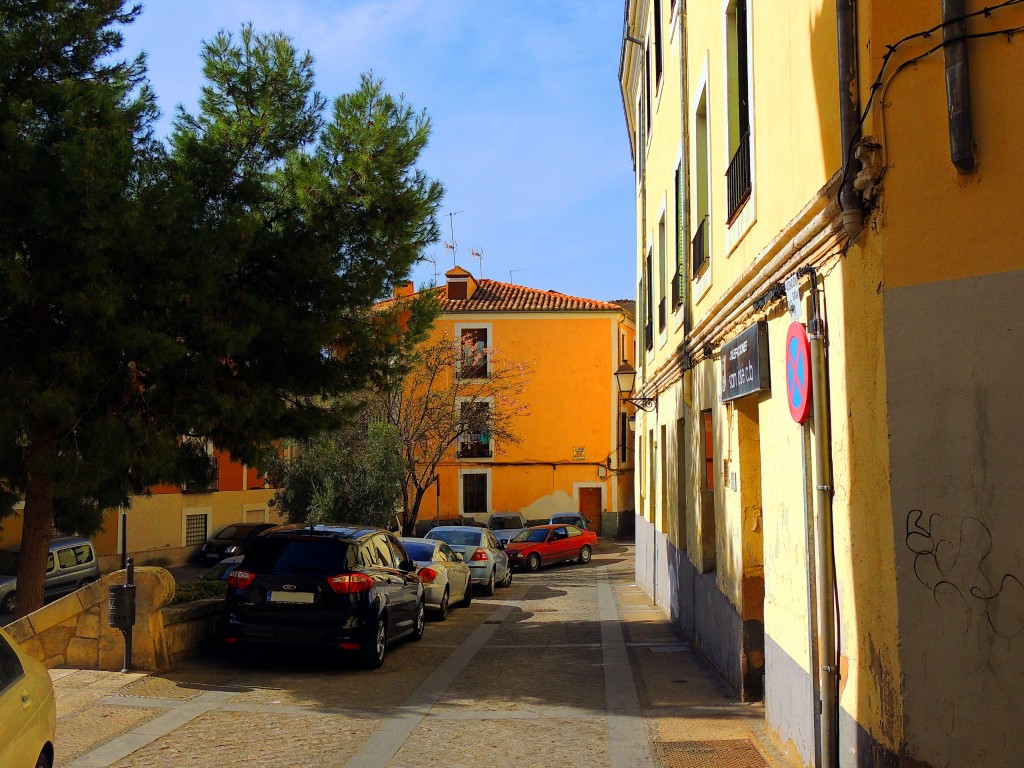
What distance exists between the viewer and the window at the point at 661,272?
16656 millimetres

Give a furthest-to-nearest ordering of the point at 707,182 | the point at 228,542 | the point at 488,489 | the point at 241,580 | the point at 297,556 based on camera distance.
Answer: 1. the point at 488,489
2. the point at 228,542
3. the point at 707,182
4. the point at 297,556
5. the point at 241,580

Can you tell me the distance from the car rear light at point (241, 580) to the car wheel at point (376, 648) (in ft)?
4.70

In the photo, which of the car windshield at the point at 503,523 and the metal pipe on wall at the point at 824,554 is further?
the car windshield at the point at 503,523

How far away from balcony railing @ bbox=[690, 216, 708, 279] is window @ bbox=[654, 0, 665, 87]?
17.1 feet

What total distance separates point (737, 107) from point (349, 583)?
6273 millimetres

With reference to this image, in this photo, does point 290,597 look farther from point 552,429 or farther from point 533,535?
point 552,429

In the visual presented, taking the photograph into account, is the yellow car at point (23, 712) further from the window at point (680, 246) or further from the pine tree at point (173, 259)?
the window at point (680, 246)

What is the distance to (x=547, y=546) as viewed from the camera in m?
31.5

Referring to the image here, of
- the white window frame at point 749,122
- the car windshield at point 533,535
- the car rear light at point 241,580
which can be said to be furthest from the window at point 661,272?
the car windshield at point 533,535

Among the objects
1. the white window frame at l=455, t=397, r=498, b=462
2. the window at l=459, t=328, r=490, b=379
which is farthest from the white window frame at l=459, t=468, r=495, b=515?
the window at l=459, t=328, r=490, b=379

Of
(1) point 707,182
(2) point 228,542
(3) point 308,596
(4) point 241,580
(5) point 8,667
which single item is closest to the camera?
(5) point 8,667

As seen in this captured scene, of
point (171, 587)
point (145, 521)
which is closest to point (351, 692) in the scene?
point (171, 587)

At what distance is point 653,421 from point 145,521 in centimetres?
1833

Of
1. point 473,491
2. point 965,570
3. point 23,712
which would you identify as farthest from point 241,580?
point 473,491
